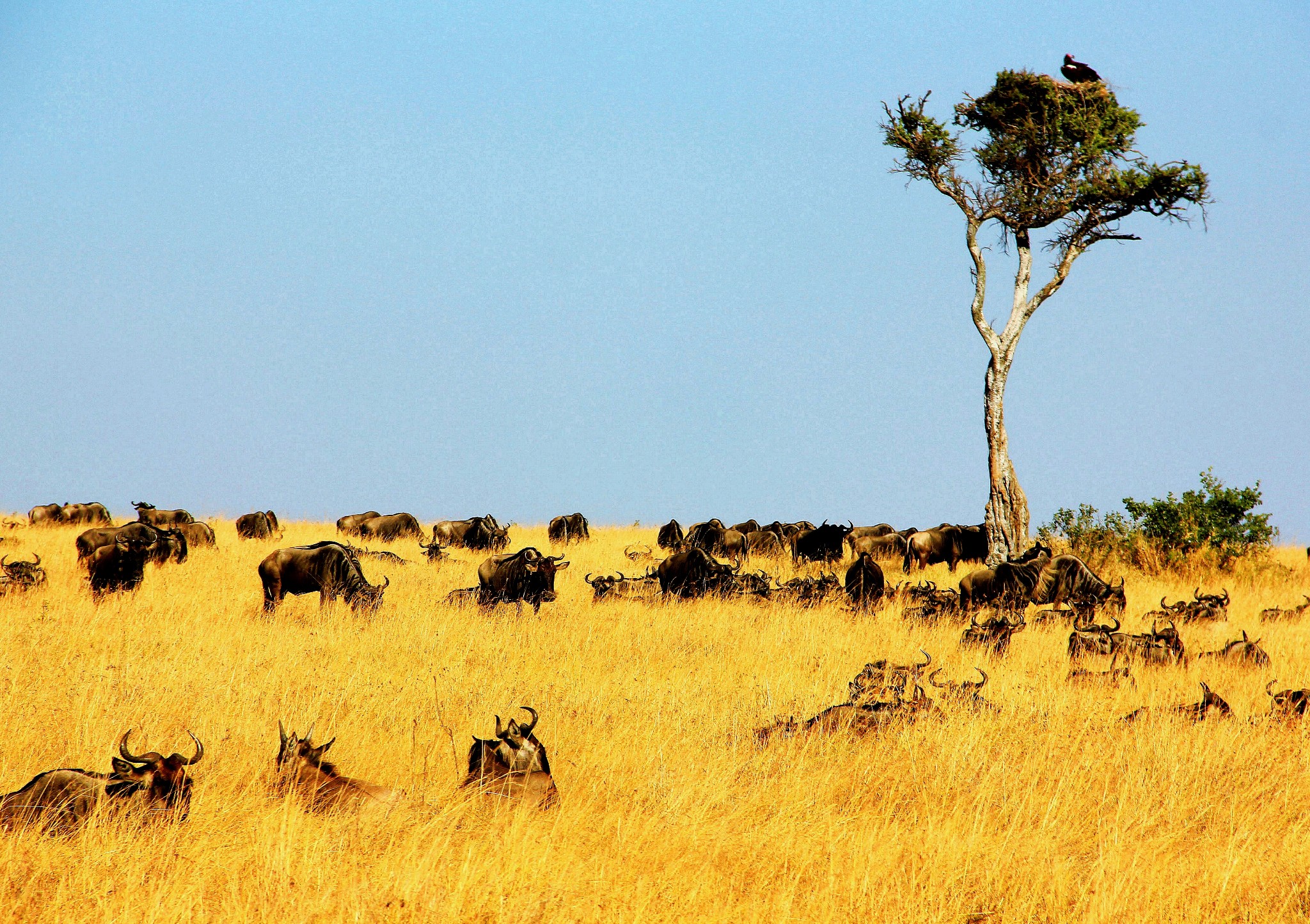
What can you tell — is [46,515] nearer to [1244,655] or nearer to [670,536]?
[670,536]

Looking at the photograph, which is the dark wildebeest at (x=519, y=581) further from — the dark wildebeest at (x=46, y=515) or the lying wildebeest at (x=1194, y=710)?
the dark wildebeest at (x=46, y=515)

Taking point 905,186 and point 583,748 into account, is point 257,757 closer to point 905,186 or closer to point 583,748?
point 583,748

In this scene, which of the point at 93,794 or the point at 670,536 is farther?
the point at 670,536

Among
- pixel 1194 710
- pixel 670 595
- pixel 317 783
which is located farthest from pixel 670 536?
pixel 317 783

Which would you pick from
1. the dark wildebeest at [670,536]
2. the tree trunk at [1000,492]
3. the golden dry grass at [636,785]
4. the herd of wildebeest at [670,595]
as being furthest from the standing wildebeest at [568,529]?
the golden dry grass at [636,785]

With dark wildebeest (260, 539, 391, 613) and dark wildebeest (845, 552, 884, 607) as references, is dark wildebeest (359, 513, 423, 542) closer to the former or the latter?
dark wildebeest (260, 539, 391, 613)

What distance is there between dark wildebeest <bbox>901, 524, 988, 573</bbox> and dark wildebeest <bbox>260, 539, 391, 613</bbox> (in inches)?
454

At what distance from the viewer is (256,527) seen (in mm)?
22750

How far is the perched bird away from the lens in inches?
878

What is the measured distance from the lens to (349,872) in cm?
468

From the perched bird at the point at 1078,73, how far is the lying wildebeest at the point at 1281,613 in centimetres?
1276

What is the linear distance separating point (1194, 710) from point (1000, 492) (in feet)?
41.8

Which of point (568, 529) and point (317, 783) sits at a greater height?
point (568, 529)

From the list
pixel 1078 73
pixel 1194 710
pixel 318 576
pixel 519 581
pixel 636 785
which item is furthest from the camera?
pixel 1078 73
